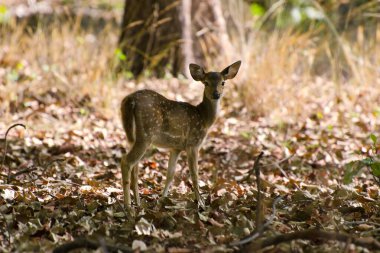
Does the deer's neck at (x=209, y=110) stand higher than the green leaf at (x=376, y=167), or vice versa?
the deer's neck at (x=209, y=110)

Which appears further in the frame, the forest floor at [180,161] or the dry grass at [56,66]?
the dry grass at [56,66]

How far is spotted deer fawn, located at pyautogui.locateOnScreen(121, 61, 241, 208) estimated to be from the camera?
5.44 m

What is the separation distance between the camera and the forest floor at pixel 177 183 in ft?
15.8

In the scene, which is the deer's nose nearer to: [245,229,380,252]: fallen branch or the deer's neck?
the deer's neck

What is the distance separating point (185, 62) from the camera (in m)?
11.1

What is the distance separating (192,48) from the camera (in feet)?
37.0

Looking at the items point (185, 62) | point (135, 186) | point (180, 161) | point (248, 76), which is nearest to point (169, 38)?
point (185, 62)

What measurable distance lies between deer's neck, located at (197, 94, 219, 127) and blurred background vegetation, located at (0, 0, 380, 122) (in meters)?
3.16

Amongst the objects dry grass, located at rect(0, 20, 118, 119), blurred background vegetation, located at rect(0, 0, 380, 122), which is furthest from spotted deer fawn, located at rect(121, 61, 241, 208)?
dry grass, located at rect(0, 20, 118, 119)

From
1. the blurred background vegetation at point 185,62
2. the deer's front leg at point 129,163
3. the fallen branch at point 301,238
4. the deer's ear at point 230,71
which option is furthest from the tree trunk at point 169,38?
the fallen branch at point 301,238

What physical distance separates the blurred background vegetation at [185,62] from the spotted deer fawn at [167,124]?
3.23 metres

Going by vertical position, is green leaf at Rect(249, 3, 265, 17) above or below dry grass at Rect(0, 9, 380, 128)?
above

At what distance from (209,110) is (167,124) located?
1.89ft

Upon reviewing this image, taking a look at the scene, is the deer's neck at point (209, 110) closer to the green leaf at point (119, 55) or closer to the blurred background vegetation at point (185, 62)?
the blurred background vegetation at point (185, 62)
